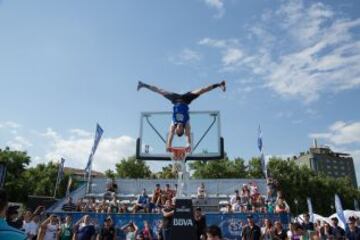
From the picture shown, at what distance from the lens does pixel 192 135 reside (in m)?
14.0

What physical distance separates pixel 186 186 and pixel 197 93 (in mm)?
3018

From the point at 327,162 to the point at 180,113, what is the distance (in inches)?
5569

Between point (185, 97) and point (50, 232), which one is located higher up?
point (185, 97)

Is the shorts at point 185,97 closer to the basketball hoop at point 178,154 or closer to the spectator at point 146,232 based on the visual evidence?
the basketball hoop at point 178,154

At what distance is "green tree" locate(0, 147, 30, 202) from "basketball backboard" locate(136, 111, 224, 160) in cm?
4246

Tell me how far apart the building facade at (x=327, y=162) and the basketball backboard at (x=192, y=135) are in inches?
4953

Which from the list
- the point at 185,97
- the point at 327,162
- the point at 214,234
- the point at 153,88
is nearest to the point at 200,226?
the point at 185,97

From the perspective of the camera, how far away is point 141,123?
1522 centimetres

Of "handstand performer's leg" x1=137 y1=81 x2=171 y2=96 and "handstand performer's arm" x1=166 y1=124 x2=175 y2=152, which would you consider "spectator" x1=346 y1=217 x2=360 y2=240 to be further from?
"handstand performer's leg" x1=137 y1=81 x2=171 y2=96

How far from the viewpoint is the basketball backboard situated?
553 inches

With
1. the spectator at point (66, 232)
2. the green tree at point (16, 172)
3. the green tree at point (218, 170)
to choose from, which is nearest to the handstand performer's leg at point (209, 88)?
the spectator at point (66, 232)

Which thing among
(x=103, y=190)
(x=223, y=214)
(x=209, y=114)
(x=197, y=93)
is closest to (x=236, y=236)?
(x=223, y=214)

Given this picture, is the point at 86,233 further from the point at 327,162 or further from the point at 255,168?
the point at 327,162

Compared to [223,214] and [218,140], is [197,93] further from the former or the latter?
[223,214]
